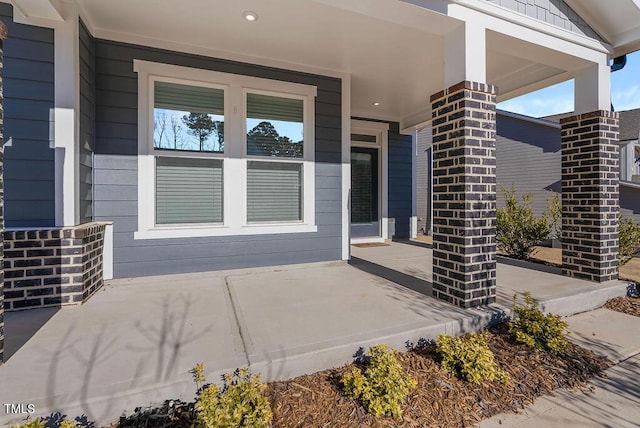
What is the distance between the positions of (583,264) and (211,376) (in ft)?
14.4

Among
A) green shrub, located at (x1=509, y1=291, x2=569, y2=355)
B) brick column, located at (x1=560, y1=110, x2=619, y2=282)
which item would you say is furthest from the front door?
green shrub, located at (x1=509, y1=291, x2=569, y2=355)

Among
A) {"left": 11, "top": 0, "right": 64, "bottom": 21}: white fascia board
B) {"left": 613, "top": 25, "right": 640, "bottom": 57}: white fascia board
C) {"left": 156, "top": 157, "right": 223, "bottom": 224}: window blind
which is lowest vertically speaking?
{"left": 156, "top": 157, "right": 223, "bottom": 224}: window blind

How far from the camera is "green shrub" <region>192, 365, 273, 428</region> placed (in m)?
1.46

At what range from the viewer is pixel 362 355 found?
218 centimetres

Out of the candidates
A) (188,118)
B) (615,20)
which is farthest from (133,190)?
(615,20)

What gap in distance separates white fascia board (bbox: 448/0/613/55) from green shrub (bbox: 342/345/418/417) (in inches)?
118

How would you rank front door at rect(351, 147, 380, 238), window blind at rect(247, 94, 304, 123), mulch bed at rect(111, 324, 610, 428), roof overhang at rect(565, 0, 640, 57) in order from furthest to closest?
front door at rect(351, 147, 380, 238) → window blind at rect(247, 94, 304, 123) → roof overhang at rect(565, 0, 640, 57) → mulch bed at rect(111, 324, 610, 428)

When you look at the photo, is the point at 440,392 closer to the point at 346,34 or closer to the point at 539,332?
the point at 539,332

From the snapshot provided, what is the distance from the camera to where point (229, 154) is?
13.3 feet

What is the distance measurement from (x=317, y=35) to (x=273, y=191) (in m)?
1.96

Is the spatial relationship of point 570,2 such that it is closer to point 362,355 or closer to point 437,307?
point 437,307

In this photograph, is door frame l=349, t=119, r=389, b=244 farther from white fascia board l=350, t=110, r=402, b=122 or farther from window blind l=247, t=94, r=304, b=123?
window blind l=247, t=94, r=304, b=123

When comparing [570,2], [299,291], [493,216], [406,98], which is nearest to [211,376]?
[299,291]

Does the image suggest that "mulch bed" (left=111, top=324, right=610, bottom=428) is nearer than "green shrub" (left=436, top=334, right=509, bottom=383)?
Yes
